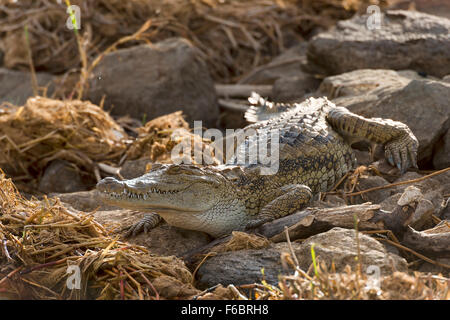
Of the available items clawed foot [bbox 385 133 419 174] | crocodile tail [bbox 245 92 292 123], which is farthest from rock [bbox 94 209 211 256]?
crocodile tail [bbox 245 92 292 123]

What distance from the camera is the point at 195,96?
26.5 feet

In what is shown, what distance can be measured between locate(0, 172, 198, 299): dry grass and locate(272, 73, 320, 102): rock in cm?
466

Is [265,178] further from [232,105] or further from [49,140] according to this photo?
[232,105]

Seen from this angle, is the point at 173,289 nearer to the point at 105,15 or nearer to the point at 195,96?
the point at 195,96

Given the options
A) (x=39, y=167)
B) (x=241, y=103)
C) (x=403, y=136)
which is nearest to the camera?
(x=403, y=136)

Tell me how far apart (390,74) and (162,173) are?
12.9 ft

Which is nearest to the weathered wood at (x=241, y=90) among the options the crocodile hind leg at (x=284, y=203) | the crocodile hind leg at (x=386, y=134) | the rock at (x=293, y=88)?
the rock at (x=293, y=88)

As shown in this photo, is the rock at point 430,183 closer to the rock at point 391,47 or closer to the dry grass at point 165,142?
the dry grass at point 165,142

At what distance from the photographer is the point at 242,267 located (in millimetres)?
3449

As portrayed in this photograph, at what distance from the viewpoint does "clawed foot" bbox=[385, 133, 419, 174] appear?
4902 millimetres

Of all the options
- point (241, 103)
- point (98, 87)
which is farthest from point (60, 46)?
point (241, 103)

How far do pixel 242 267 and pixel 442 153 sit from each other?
2.66m

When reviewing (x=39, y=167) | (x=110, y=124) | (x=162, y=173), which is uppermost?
(x=162, y=173)

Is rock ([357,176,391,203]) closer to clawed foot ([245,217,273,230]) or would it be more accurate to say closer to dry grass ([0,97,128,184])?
clawed foot ([245,217,273,230])
